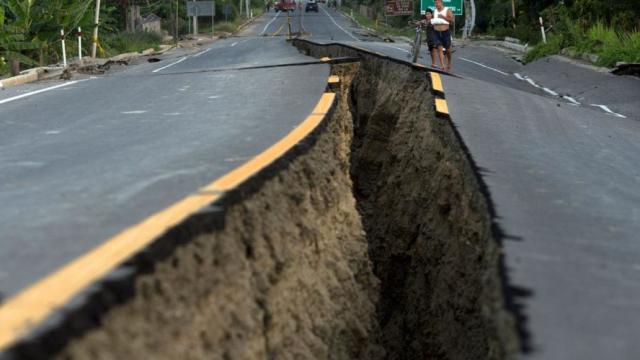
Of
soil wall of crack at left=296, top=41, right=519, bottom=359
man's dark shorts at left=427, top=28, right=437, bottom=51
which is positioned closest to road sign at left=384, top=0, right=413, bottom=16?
man's dark shorts at left=427, top=28, right=437, bottom=51

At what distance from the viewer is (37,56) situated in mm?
27328

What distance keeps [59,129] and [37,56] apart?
65.6 feet

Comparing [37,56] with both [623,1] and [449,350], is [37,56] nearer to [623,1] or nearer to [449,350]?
[623,1]

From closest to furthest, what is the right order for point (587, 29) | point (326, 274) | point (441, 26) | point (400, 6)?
1. point (326, 274)
2. point (441, 26)
3. point (587, 29)
4. point (400, 6)

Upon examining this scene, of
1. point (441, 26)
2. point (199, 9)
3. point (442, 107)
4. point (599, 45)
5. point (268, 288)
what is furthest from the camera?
point (199, 9)

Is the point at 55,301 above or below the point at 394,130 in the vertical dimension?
above

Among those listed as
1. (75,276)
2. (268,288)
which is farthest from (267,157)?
(75,276)

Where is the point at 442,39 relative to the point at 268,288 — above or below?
above

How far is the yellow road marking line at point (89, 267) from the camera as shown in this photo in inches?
105

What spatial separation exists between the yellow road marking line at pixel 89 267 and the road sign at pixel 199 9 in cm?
6104

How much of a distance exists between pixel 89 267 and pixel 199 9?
213ft

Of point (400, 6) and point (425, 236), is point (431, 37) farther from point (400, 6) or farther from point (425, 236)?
point (400, 6)

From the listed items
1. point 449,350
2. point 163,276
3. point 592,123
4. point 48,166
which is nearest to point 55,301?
point 163,276

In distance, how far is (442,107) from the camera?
31.5 feet
